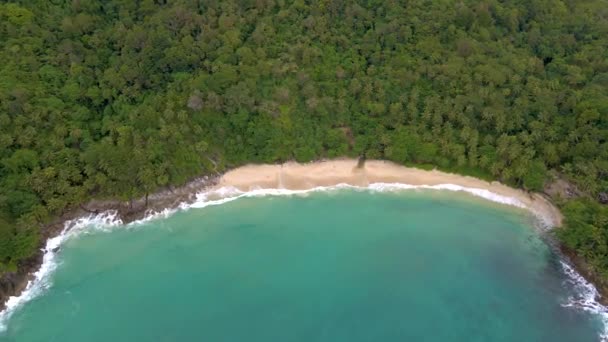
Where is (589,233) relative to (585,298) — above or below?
above

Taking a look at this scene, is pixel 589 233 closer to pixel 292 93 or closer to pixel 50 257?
pixel 292 93

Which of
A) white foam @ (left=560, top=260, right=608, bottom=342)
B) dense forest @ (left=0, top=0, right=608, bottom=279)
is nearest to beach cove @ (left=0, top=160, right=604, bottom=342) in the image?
dense forest @ (left=0, top=0, right=608, bottom=279)

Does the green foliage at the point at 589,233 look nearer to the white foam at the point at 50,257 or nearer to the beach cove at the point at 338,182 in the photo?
the beach cove at the point at 338,182

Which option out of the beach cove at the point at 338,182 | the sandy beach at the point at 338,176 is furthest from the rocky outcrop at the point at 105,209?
the sandy beach at the point at 338,176

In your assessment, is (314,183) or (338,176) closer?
(314,183)

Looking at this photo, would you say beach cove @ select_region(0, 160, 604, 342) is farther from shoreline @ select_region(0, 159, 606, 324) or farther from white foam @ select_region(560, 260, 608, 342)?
white foam @ select_region(560, 260, 608, 342)

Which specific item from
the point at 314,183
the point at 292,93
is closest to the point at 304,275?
the point at 314,183

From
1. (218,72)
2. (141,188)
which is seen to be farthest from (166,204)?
(218,72)

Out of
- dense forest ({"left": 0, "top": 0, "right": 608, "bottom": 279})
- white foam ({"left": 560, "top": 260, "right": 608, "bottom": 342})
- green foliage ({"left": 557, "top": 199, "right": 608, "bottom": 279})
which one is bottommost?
white foam ({"left": 560, "top": 260, "right": 608, "bottom": 342})
